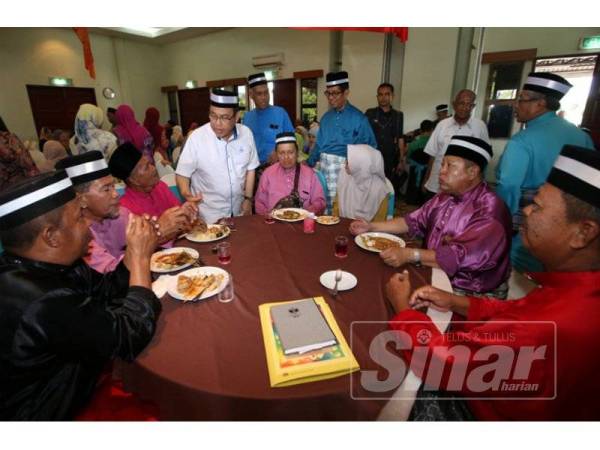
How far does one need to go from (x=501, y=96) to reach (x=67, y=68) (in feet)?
35.4

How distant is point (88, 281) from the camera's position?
1.33 meters

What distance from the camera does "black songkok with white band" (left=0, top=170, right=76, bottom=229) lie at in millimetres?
936

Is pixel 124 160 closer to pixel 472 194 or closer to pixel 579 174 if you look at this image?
pixel 472 194

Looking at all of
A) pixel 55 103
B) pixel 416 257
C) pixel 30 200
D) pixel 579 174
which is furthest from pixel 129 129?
pixel 55 103

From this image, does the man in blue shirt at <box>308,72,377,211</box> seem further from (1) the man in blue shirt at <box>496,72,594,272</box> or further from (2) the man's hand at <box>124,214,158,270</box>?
(2) the man's hand at <box>124,214,158,270</box>

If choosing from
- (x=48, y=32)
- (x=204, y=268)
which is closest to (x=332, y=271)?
(x=204, y=268)

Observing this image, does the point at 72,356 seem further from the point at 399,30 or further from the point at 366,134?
the point at 399,30

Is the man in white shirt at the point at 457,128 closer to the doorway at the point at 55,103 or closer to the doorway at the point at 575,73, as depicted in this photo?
the doorway at the point at 575,73

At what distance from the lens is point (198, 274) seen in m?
1.47

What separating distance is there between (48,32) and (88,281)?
1030cm

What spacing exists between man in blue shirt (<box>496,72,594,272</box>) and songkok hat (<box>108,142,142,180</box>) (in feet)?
8.48

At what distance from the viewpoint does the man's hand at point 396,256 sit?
1.58 metres

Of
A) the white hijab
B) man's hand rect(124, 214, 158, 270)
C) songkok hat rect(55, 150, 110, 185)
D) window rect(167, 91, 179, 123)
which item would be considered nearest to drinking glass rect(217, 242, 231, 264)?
man's hand rect(124, 214, 158, 270)

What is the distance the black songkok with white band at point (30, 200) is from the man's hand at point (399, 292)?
122 cm
